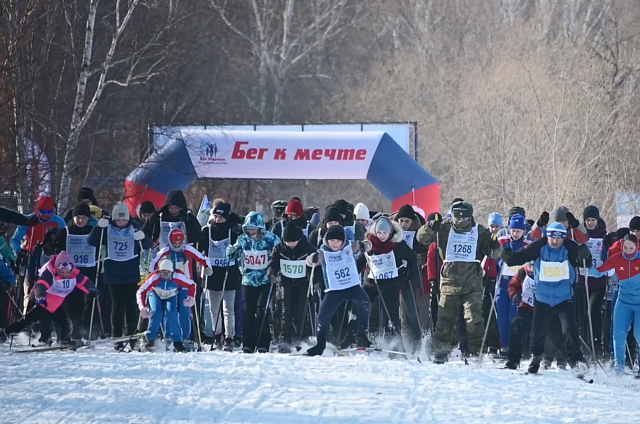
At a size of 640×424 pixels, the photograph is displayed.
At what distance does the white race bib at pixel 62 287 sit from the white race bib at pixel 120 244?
0.69 meters

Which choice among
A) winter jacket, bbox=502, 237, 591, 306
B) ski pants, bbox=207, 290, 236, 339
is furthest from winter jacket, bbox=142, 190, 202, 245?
winter jacket, bbox=502, 237, 591, 306

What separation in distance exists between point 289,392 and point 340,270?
297 cm

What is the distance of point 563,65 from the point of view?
1448 inches

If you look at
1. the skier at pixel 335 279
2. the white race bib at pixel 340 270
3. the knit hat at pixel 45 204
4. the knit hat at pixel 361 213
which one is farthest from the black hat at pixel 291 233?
the knit hat at pixel 45 204

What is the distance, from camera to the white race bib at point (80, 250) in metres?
13.1

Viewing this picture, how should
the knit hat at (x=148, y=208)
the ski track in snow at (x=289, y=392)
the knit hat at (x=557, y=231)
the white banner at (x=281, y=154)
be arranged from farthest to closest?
the white banner at (x=281, y=154) < the knit hat at (x=148, y=208) < the knit hat at (x=557, y=231) < the ski track in snow at (x=289, y=392)

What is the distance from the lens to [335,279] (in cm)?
1169

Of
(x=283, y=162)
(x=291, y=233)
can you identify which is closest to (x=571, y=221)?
(x=291, y=233)

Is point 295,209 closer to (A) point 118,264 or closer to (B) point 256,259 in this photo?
(B) point 256,259

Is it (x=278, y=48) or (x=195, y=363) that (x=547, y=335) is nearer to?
(x=195, y=363)

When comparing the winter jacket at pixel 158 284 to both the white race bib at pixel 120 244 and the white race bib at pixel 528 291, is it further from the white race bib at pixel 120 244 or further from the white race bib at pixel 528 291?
the white race bib at pixel 528 291

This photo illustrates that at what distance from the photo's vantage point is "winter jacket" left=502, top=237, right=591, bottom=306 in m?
10.9

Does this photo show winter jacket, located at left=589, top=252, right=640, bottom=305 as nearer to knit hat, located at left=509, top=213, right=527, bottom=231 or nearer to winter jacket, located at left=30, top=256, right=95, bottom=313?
knit hat, located at left=509, top=213, right=527, bottom=231

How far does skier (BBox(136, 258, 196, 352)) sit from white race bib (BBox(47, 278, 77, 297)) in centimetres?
82
